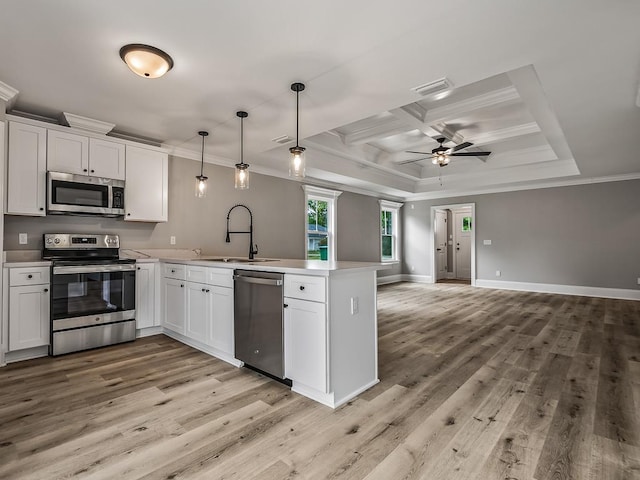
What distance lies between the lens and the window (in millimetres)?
8869

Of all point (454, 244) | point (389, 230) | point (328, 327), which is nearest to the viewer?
point (328, 327)

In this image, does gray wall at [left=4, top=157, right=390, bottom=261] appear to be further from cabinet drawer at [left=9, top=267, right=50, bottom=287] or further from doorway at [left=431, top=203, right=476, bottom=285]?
doorway at [left=431, top=203, right=476, bottom=285]

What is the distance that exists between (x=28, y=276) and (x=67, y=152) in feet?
4.22

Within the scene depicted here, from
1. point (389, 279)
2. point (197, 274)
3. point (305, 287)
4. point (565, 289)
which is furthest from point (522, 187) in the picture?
point (197, 274)

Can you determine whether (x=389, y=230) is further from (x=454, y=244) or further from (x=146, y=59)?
(x=146, y=59)

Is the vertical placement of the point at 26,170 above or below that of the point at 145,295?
above

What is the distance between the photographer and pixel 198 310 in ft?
11.1

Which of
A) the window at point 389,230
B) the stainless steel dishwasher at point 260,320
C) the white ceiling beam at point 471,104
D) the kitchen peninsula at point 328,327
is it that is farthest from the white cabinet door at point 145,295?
the window at point 389,230

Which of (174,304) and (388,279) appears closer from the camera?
(174,304)

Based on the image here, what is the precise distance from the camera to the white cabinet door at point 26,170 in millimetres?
3174

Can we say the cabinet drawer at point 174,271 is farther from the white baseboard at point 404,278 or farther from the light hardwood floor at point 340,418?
the white baseboard at point 404,278

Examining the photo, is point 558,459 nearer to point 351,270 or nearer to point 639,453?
point 639,453

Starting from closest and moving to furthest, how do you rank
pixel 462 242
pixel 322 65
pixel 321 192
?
pixel 322 65
pixel 321 192
pixel 462 242

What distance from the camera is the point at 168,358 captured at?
3234 millimetres
